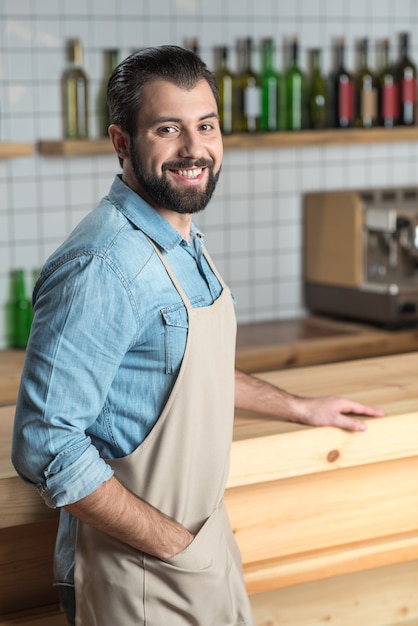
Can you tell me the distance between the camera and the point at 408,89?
3723mm

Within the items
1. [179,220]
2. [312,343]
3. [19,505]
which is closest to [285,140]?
[312,343]

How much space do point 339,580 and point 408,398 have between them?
0.41 metres

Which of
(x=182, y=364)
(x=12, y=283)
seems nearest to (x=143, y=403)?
(x=182, y=364)

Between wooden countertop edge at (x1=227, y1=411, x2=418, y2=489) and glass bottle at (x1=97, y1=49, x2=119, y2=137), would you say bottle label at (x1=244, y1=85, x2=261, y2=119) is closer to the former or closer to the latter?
glass bottle at (x1=97, y1=49, x2=119, y2=137)

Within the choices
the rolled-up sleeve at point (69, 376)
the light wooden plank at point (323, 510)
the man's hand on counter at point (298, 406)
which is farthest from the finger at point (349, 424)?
the rolled-up sleeve at point (69, 376)

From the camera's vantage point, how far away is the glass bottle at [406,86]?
12.2 ft

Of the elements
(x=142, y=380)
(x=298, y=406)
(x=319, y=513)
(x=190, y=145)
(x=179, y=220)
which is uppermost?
(x=190, y=145)

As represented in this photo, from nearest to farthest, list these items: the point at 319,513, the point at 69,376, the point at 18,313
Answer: the point at 69,376, the point at 319,513, the point at 18,313

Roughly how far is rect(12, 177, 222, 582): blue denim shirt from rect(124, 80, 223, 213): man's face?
0.12 feet

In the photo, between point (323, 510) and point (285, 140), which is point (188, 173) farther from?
point (285, 140)

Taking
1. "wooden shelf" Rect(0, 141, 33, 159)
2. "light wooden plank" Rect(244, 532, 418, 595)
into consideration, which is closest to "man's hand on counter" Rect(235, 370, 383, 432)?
"light wooden plank" Rect(244, 532, 418, 595)

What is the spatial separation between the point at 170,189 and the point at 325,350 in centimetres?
202

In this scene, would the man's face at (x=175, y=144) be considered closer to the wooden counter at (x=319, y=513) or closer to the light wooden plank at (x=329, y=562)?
the wooden counter at (x=319, y=513)

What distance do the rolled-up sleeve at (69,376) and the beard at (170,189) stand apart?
0.52ft
